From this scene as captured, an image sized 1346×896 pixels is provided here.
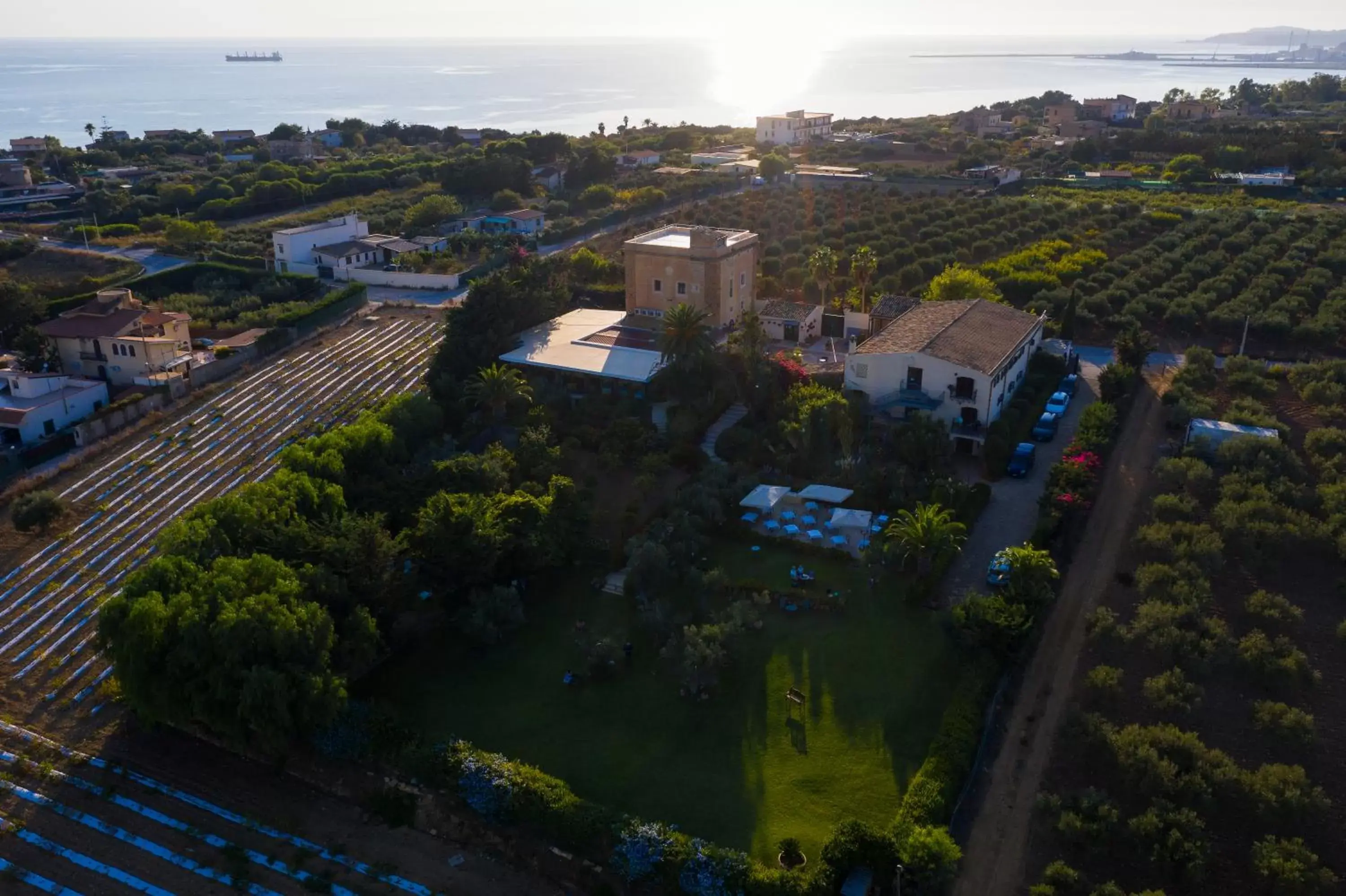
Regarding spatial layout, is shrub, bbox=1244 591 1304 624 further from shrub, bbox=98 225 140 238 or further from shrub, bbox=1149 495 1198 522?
shrub, bbox=98 225 140 238

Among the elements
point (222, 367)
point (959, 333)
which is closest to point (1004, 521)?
point (959, 333)

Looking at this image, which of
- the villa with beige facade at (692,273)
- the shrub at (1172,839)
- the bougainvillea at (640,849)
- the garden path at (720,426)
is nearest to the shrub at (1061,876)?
the shrub at (1172,839)

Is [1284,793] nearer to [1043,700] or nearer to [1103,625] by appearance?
[1043,700]

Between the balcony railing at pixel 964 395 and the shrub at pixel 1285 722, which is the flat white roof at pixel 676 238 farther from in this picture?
the shrub at pixel 1285 722

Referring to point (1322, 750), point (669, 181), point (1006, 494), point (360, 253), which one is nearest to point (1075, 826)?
point (1322, 750)

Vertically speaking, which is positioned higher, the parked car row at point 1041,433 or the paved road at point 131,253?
the paved road at point 131,253

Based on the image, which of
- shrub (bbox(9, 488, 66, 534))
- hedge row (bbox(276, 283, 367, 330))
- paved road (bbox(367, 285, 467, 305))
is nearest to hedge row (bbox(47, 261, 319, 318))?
paved road (bbox(367, 285, 467, 305))
